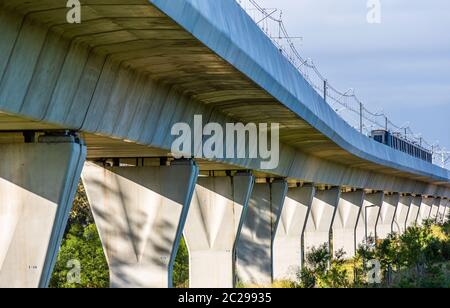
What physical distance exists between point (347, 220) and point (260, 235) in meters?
33.4

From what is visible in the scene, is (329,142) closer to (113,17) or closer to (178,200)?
(178,200)

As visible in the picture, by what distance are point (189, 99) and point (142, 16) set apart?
1072 cm

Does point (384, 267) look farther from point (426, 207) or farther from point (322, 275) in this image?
point (426, 207)

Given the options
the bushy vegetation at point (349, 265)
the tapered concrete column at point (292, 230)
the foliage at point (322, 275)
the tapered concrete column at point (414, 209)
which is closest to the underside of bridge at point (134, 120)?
the bushy vegetation at point (349, 265)

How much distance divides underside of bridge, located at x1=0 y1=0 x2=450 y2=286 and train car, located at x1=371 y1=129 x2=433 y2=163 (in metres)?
31.9

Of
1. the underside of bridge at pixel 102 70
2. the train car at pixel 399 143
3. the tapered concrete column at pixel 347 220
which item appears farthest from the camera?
the tapered concrete column at pixel 347 220

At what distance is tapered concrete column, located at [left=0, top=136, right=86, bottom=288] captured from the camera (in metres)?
18.4

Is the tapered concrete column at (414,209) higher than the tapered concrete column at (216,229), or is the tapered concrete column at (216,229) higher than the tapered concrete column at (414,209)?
the tapered concrete column at (414,209)

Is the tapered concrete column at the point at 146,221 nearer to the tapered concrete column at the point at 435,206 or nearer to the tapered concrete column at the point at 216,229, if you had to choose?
the tapered concrete column at the point at 216,229

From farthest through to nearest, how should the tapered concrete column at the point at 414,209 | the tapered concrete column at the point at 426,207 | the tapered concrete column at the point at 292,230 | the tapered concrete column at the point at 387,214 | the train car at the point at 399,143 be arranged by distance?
the tapered concrete column at the point at 426,207, the tapered concrete column at the point at 414,209, the tapered concrete column at the point at 387,214, the train car at the point at 399,143, the tapered concrete column at the point at 292,230

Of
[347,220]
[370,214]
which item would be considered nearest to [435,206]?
[370,214]

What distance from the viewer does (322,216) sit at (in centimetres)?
6944

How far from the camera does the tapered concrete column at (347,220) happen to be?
79.9 metres

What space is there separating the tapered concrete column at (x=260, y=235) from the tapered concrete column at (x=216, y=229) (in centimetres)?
675
